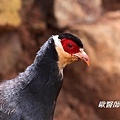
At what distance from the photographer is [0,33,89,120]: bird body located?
2379mm

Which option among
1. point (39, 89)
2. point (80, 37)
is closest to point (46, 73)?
point (39, 89)

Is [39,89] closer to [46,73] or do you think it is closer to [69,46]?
[46,73]

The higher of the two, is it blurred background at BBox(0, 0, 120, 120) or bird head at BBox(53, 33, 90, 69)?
blurred background at BBox(0, 0, 120, 120)

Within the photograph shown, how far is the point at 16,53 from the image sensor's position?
4.72 m

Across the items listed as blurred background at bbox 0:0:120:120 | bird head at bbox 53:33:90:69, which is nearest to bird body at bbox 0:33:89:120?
bird head at bbox 53:33:90:69

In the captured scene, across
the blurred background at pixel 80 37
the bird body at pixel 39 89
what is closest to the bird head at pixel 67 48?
the bird body at pixel 39 89

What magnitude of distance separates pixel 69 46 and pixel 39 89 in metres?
0.26

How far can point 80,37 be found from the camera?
444 cm

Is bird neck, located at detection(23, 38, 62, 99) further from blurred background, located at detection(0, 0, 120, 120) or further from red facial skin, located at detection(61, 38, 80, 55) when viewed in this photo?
blurred background, located at detection(0, 0, 120, 120)

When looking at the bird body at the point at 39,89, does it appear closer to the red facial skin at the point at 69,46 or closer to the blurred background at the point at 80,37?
the red facial skin at the point at 69,46

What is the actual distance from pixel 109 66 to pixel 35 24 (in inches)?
33.6

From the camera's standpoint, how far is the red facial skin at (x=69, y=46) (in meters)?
2.38

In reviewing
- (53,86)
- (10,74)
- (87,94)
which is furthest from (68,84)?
(53,86)

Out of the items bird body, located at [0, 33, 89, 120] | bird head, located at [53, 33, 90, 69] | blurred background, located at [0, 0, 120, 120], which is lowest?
bird body, located at [0, 33, 89, 120]
